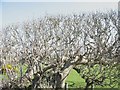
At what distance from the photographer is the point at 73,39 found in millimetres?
7777

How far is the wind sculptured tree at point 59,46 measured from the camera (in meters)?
7.23

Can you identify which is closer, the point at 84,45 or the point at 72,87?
the point at 84,45

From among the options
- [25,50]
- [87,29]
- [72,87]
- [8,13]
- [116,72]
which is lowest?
[72,87]

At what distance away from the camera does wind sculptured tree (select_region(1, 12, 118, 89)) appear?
23.7 ft

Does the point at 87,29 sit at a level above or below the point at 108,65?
above

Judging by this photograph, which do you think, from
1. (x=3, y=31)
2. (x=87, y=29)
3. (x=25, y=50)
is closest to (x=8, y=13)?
(x=25, y=50)

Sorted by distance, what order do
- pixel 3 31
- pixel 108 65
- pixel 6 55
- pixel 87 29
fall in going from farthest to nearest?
pixel 3 31
pixel 6 55
pixel 87 29
pixel 108 65

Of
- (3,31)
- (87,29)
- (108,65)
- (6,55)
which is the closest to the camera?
(108,65)

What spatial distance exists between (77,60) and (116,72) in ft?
3.85

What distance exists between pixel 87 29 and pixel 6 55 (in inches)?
111

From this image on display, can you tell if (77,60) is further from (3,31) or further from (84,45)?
(3,31)

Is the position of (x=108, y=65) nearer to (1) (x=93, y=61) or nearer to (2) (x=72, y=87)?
(1) (x=93, y=61)

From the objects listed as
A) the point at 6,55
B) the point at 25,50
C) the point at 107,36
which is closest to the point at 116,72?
the point at 107,36

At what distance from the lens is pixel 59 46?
776cm
